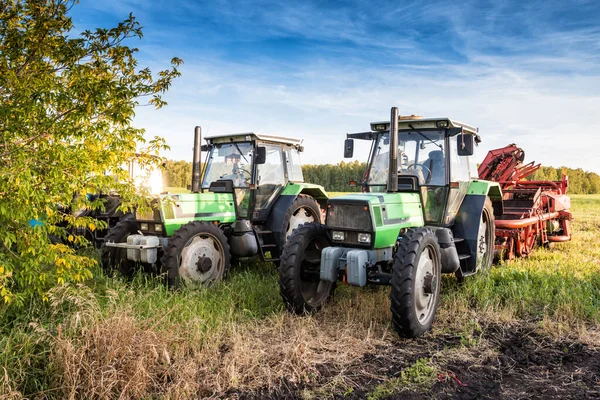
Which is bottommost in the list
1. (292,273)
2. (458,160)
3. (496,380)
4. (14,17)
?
(496,380)

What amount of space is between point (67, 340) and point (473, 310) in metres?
4.01

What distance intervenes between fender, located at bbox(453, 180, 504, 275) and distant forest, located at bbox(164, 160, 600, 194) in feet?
106

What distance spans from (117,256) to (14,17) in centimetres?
323

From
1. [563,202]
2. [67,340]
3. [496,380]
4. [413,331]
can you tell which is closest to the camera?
[67,340]

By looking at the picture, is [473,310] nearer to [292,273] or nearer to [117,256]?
[292,273]

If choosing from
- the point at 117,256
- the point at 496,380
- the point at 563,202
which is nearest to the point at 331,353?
the point at 496,380

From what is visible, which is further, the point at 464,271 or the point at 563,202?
the point at 563,202

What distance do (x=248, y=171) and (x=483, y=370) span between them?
15.3 feet

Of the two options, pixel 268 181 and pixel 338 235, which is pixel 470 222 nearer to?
pixel 338 235

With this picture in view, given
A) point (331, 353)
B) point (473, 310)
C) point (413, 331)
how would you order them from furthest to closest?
point (473, 310)
point (413, 331)
point (331, 353)

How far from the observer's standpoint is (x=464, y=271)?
621 cm

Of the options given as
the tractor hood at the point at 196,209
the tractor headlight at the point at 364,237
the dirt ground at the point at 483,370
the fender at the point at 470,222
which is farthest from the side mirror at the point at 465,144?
the tractor hood at the point at 196,209

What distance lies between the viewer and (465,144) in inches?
217

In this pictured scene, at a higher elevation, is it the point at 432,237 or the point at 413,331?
the point at 432,237
